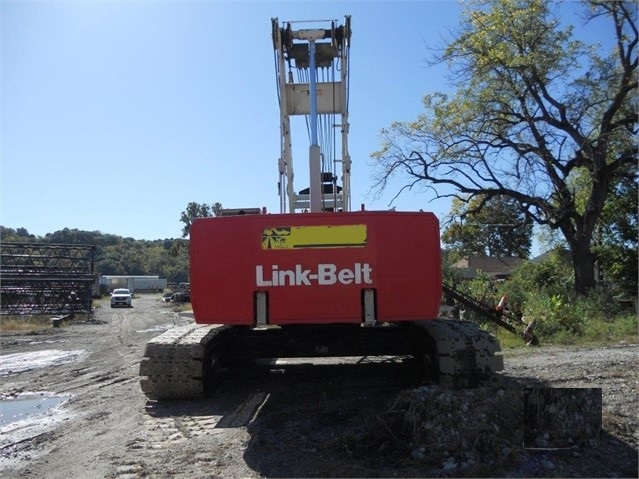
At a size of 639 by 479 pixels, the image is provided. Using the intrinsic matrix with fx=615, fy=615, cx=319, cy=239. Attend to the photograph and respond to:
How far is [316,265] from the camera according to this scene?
243 inches

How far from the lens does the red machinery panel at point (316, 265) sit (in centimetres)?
617

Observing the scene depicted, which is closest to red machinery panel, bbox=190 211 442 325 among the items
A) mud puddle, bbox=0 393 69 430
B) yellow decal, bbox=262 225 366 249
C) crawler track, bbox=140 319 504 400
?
yellow decal, bbox=262 225 366 249

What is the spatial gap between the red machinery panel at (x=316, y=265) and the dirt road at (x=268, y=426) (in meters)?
1.07

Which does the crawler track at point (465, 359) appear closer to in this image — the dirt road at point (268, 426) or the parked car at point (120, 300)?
the dirt road at point (268, 426)

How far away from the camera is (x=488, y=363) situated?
22.4 feet

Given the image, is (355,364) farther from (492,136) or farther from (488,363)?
(492,136)

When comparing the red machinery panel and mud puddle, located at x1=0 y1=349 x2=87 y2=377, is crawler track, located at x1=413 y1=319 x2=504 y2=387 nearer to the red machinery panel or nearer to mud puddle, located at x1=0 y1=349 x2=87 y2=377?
the red machinery panel

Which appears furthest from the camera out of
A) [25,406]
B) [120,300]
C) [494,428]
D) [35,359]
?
[120,300]

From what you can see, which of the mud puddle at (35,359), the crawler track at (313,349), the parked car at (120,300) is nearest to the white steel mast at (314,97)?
the crawler track at (313,349)

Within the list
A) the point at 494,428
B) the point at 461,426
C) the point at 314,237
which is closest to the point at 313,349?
the point at 314,237

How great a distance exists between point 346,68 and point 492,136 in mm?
17171

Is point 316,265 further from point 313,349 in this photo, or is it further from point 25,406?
point 25,406

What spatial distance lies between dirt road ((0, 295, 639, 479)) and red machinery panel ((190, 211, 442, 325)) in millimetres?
1072

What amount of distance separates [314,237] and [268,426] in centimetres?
189
